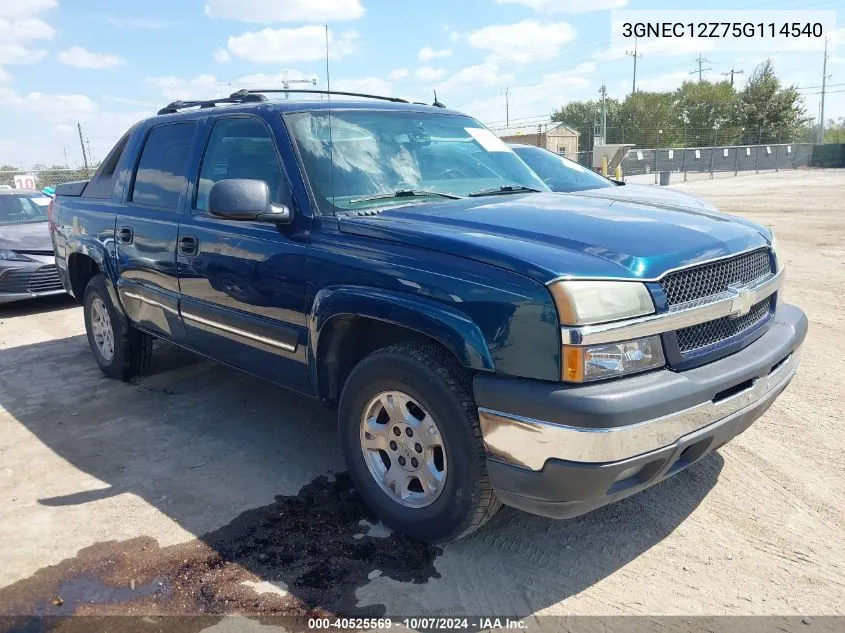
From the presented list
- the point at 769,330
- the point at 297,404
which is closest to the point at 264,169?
the point at 297,404

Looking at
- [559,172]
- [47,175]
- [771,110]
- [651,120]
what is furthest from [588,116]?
[559,172]

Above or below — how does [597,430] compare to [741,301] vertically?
below

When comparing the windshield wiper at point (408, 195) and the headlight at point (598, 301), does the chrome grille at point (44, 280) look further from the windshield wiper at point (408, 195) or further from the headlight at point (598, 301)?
the headlight at point (598, 301)

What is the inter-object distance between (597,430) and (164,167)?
3.46 metres

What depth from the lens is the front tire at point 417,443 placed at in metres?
2.69

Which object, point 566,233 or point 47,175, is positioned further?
point 47,175

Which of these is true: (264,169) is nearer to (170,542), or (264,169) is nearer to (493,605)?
(170,542)

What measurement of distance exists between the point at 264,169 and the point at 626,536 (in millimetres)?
2590

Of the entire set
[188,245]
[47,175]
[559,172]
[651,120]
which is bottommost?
[188,245]

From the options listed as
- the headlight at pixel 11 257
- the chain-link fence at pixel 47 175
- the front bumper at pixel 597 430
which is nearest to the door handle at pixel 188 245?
the front bumper at pixel 597 430

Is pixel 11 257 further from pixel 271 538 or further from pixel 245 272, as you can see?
pixel 271 538

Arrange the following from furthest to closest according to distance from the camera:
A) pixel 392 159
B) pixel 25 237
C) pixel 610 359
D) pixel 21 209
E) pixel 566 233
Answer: pixel 21 209 → pixel 25 237 → pixel 392 159 → pixel 566 233 → pixel 610 359

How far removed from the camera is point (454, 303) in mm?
2621

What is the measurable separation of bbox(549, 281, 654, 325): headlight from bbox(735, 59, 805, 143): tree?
63998 millimetres
